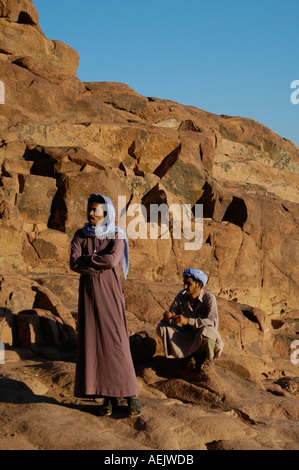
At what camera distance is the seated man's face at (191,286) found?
5.66m

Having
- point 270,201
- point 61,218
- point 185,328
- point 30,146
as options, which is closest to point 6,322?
point 185,328

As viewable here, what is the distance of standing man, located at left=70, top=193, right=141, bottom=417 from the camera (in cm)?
416

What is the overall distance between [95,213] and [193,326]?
6.54 feet

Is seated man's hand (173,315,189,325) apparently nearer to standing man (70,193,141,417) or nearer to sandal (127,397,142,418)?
standing man (70,193,141,417)

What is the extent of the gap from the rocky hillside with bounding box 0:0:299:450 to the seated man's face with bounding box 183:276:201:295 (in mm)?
906

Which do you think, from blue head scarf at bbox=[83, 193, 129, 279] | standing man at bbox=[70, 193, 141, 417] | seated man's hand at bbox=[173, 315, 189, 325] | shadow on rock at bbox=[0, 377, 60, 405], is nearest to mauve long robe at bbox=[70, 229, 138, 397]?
standing man at bbox=[70, 193, 141, 417]

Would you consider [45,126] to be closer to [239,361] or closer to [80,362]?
[239,361]

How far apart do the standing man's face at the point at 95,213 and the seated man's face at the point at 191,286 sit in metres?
1.66

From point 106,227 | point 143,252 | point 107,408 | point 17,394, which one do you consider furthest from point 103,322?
point 143,252

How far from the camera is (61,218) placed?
40.5 ft

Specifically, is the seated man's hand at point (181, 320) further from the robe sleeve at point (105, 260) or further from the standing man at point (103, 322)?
the robe sleeve at point (105, 260)

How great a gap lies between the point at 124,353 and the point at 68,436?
0.86 meters

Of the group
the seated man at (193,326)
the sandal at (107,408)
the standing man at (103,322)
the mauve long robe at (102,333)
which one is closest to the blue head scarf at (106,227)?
the standing man at (103,322)

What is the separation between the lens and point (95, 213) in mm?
4379
